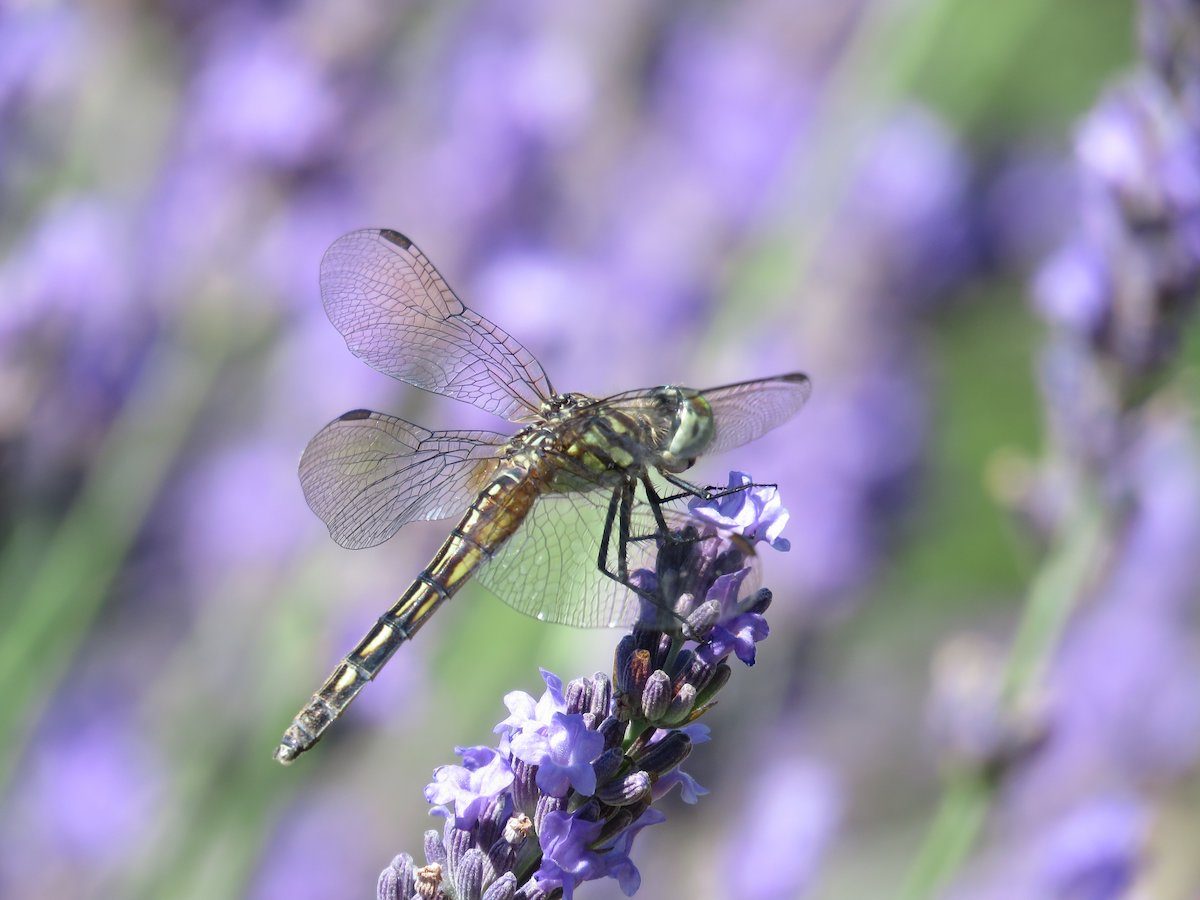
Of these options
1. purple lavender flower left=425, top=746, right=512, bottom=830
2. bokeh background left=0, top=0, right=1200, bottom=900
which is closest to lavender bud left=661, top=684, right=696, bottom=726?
purple lavender flower left=425, top=746, right=512, bottom=830

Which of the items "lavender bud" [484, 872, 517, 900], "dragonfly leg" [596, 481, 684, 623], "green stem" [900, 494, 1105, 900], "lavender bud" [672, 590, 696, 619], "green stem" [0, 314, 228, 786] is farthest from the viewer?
"green stem" [0, 314, 228, 786]

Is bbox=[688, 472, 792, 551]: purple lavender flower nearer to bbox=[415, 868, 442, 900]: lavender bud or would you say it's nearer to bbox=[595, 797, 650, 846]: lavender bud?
bbox=[595, 797, 650, 846]: lavender bud

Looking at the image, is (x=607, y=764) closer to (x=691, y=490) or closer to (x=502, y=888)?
(x=502, y=888)

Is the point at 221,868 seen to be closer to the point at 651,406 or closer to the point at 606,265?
the point at 651,406

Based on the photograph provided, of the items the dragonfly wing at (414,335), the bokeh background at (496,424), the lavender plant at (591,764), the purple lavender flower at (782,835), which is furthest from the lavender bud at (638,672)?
the purple lavender flower at (782,835)

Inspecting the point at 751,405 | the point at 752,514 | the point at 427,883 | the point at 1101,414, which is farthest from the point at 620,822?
the point at 1101,414

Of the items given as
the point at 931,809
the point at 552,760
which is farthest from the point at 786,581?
the point at 552,760
